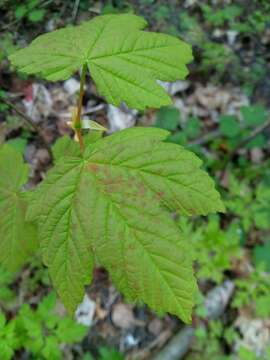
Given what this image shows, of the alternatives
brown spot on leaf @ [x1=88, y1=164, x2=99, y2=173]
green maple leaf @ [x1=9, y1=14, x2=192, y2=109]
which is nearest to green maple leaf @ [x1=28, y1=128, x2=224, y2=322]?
brown spot on leaf @ [x1=88, y1=164, x2=99, y2=173]

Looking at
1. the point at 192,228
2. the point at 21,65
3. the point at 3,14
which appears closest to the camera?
the point at 21,65

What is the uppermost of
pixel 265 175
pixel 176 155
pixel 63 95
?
pixel 176 155

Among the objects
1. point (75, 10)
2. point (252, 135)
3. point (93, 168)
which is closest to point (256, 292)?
point (252, 135)

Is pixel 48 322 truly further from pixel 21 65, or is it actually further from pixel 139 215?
pixel 21 65

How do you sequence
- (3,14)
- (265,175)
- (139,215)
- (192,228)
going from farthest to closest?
(265,175), (192,228), (3,14), (139,215)

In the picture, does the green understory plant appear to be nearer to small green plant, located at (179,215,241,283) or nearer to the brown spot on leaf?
the brown spot on leaf

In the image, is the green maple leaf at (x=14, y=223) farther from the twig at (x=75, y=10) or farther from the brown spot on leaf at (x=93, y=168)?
the twig at (x=75, y=10)

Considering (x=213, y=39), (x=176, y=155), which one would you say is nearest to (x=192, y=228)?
(x=213, y=39)

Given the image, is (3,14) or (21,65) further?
(3,14)
